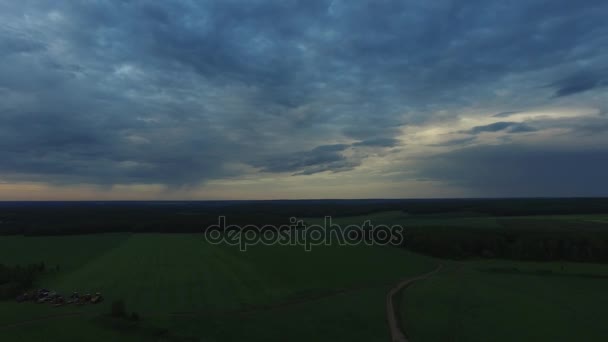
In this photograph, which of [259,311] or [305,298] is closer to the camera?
[259,311]

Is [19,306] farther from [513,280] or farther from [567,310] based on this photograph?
[513,280]

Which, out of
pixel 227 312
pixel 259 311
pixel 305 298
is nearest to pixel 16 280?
pixel 227 312

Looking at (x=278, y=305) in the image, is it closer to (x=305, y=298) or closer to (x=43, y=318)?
(x=305, y=298)

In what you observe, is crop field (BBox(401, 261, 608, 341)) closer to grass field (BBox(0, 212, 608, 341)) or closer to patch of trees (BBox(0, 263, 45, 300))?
grass field (BBox(0, 212, 608, 341))

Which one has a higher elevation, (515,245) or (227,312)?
(515,245)

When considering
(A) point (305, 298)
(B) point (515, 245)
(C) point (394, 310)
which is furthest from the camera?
(B) point (515, 245)

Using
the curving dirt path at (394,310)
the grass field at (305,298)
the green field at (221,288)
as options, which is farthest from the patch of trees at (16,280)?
the curving dirt path at (394,310)

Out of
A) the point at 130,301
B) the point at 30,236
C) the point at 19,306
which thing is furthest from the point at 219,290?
the point at 30,236
